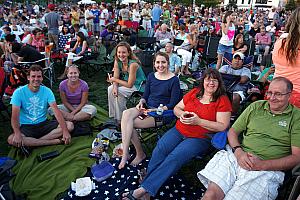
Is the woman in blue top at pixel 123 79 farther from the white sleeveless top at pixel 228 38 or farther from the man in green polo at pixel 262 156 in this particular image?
the white sleeveless top at pixel 228 38

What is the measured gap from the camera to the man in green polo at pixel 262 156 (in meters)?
2.29

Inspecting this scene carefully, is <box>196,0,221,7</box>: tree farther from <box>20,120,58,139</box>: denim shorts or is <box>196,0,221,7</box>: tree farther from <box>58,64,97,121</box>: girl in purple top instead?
<box>20,120,58,139</box>: denim shorts

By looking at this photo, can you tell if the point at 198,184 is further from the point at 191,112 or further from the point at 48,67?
the point at 48,67

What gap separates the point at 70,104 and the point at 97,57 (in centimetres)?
330

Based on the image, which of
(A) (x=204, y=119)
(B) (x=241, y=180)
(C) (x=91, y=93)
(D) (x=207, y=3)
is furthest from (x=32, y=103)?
(D) (x=207, y=3)

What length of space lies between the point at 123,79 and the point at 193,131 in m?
2.03

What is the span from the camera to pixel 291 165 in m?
2.33

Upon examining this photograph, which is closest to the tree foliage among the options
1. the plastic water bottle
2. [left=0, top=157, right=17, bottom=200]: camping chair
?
the plastic water bottle

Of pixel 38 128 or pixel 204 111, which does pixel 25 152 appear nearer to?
pixel 38 128

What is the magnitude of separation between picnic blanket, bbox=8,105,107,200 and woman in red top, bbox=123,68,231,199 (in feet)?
2.98

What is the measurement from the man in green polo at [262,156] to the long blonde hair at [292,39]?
228 mm

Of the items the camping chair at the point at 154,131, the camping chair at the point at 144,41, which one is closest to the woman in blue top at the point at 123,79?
the camping chair at the point at 154,131

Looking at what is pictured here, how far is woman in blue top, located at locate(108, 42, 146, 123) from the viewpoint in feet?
14.4

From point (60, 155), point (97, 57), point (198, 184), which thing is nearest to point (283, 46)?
point (198, 184)
